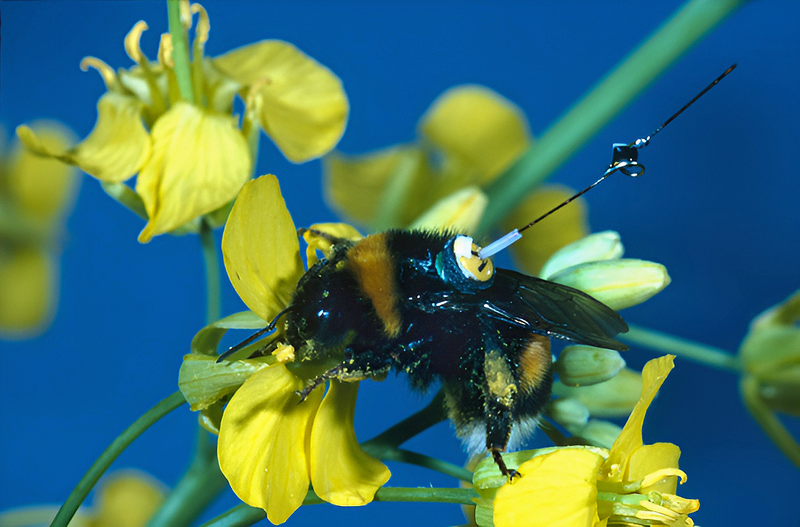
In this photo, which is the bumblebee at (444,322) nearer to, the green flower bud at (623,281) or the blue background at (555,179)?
the green flower bud at (623,281)

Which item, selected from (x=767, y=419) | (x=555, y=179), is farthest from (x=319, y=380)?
(x=555, y=179)

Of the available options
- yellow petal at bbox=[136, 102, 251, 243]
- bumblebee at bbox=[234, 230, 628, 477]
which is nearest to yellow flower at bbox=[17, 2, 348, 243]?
yellow petal at bbox=[136, 102, 251, 243]

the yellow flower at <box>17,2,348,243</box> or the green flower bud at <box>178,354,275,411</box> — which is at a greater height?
the yellow flower at <box>17,2,348,243</box>

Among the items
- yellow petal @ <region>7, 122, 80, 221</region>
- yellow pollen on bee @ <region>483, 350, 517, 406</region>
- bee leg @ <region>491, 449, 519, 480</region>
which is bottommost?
bee leg @ <region>491, 449, 519, 480</region>

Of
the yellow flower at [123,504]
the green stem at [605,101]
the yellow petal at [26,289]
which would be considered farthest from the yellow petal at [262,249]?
the yellow petal at [26,289]

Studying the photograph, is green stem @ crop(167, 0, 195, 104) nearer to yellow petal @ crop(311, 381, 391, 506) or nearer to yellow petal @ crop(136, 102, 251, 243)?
yellow petal @ crop(136, 102, 251, 243)

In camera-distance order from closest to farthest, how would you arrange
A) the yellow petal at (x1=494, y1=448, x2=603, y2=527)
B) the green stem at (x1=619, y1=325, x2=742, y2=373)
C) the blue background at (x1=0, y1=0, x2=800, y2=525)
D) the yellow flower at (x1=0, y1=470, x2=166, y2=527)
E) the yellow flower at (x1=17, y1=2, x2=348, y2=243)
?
the yellow petal at (x1=494, y1=448, x2=603, y2=527)
the yellow flower at (x1=17, y1=2, x2=348, y2=243)
the green stem at (x1=619, y1=325, x2=742, y2=373)
the yellow flower at (x1=0, y1=470, x2=166, y2=527)
the blue background at (x1=0, y1=0, x2=800, y2=525)

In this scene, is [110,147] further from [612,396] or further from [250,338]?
[612,396]
